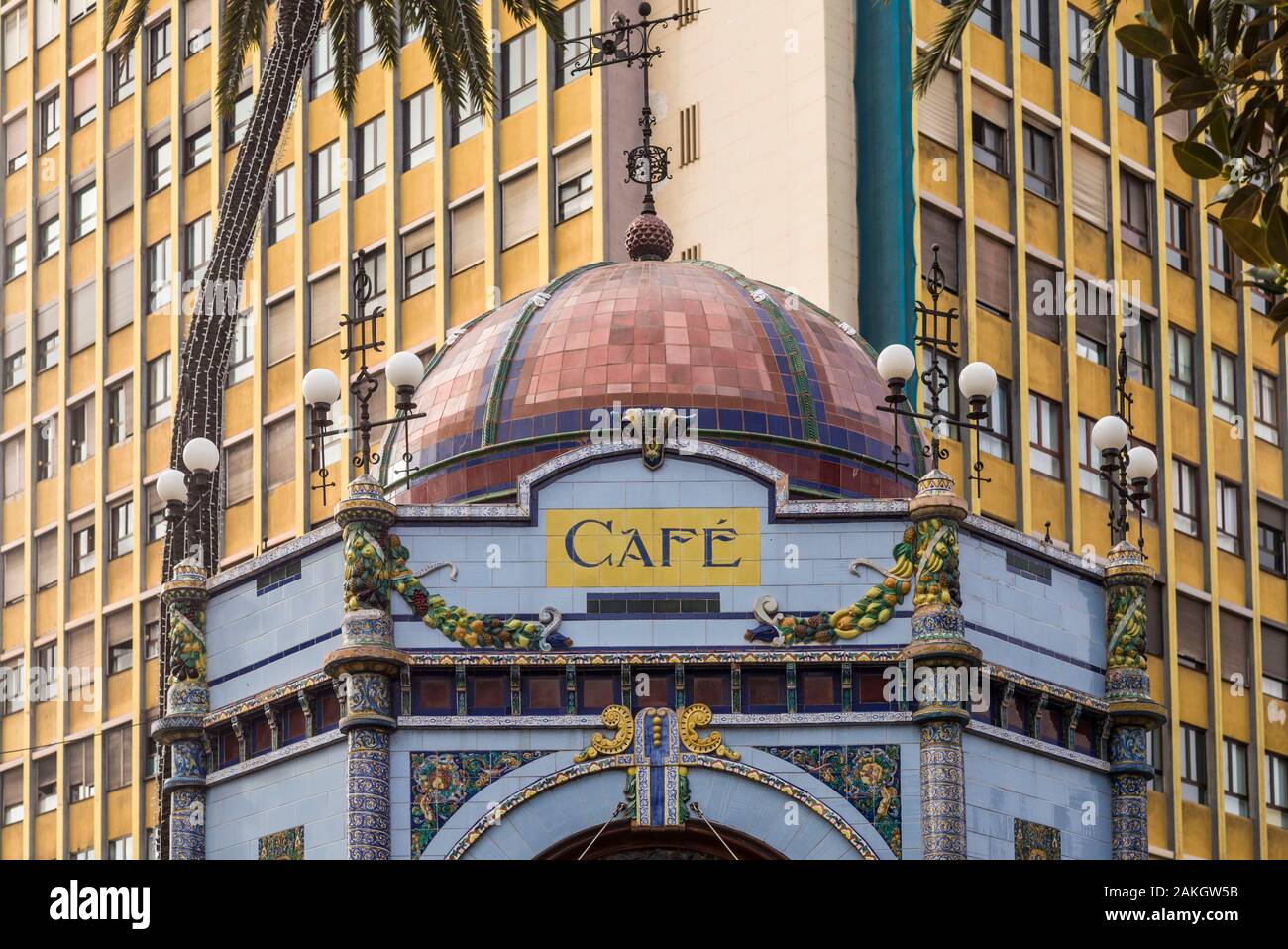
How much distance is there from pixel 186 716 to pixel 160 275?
43880 millimetres

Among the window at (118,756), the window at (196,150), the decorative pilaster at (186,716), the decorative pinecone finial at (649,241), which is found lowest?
the decorative pilaster at (186,716)

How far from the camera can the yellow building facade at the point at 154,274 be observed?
70.6 metres

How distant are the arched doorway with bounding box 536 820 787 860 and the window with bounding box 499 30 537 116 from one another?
35089 mm

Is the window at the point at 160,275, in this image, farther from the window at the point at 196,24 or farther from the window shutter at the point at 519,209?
the window shutter at the point at 519,209

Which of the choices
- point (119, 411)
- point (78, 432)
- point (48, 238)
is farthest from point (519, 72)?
point (48, 238)

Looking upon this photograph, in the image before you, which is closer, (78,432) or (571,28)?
(571,28)

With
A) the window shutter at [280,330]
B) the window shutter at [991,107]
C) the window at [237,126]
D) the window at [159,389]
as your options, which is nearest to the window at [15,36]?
the window at [237,126]

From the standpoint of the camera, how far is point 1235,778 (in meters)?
73.0

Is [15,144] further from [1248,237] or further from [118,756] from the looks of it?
[1248,237]

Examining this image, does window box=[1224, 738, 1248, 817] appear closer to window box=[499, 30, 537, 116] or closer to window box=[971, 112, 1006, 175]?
window box=[971, 112, 1006, 175]

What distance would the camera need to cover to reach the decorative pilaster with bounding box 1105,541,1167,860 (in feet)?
133

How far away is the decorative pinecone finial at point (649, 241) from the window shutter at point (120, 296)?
38721 mm

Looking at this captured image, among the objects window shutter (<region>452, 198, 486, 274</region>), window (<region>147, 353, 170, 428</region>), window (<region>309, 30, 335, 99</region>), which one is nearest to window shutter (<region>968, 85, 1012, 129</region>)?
window shutter (<region>452, 198, 486, 274</region>)
